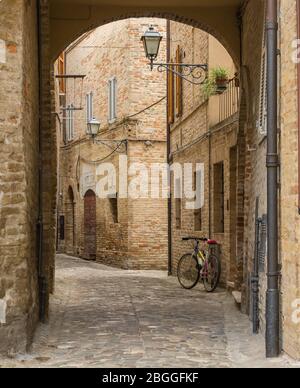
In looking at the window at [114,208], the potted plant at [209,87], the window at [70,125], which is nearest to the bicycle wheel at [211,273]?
the potted plant at [209,87]

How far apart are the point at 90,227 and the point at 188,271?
11238 mm

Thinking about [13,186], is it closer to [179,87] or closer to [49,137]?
[49,137]

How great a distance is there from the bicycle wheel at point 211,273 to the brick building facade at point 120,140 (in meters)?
7.43

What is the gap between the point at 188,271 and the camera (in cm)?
1509

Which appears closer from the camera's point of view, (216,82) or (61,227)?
(216,82)

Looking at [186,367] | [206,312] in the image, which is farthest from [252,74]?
[186,367]

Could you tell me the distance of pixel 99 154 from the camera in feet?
81.0

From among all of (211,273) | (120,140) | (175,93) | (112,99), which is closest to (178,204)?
(175,93)

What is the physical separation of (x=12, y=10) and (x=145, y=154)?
48.9ft

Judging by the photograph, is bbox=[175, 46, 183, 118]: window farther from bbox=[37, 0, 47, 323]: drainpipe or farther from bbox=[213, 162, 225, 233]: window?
bbox=[37, 0, 47, 323]: drainpipe

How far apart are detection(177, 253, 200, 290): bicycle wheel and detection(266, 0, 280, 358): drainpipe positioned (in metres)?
7.20

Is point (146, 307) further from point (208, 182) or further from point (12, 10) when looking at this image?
point (12, 10)

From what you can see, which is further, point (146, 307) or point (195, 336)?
point (146, 307)

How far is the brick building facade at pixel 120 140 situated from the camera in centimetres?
2156
